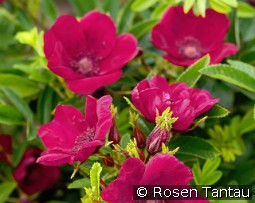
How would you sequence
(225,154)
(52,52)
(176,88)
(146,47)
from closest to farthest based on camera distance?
(176,88) < (52,52) < (225,154) < (146,47)

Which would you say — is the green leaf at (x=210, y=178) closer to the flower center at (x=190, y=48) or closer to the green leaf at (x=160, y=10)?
the flower center at (x=190, y=48)

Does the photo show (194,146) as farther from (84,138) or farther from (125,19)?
(125,19)

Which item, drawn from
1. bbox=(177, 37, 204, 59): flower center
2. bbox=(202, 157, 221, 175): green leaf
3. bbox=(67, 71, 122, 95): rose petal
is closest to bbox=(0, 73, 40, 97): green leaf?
bbox=(67, 71, 122, 95): rose petal

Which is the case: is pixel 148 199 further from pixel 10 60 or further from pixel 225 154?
pixel 10 60

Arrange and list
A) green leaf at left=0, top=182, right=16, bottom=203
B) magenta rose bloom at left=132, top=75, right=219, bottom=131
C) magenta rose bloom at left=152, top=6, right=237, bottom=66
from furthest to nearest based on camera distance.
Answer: green leaf at left=0, top=182, right=16, bottom=203
magenta rose bloom at left=152, top=6, right=237, bottom=66
magenta rose bloom at left=132, top=75, right=219, bottom=131

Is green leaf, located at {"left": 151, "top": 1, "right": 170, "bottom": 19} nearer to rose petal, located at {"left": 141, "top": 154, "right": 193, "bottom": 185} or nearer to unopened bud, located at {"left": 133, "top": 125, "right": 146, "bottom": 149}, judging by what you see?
unopened bud, located at {"left": 133, "top": 125, "right": 146, "bottom": 149}

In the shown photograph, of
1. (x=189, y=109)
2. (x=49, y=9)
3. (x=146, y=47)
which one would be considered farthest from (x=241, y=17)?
(x=189, y=109)
